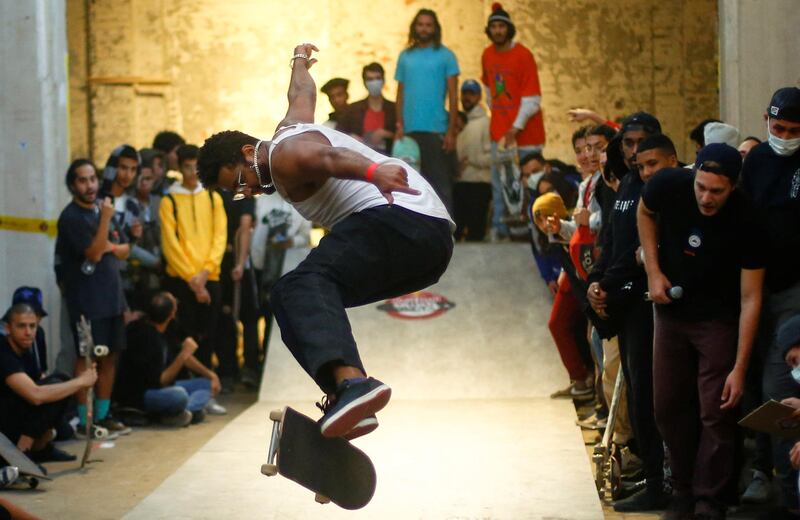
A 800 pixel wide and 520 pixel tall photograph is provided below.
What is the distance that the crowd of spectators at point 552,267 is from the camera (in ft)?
17.6

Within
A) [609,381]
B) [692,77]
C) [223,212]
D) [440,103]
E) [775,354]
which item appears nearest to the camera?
[775,354]

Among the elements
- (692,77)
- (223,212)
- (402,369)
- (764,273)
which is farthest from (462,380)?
(692,77)

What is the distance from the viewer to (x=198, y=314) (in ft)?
31.3

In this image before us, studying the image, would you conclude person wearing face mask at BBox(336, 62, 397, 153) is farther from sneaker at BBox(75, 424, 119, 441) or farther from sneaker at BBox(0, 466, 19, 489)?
sneaker at BBox(0, 466, 19, 489)

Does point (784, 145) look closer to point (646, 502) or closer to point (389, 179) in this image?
point (646, 502)

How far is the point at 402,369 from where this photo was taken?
9.23 meters

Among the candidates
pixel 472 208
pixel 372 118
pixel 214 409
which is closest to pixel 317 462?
pixel 214 409

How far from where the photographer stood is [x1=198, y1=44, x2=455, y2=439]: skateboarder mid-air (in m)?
4.30

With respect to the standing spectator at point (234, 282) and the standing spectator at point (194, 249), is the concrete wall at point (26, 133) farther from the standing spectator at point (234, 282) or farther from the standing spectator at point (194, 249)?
the standing spectator at point (234, 282)

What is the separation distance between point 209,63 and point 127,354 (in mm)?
7170

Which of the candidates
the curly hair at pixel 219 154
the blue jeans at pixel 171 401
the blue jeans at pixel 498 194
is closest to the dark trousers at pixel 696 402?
the curly hair at pixel 219 154

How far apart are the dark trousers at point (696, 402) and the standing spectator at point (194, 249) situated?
4766 millimetres

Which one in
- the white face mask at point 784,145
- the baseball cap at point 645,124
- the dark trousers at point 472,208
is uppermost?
the baseball cap at point 645,124

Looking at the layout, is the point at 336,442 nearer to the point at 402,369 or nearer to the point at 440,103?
the point at 402,369
